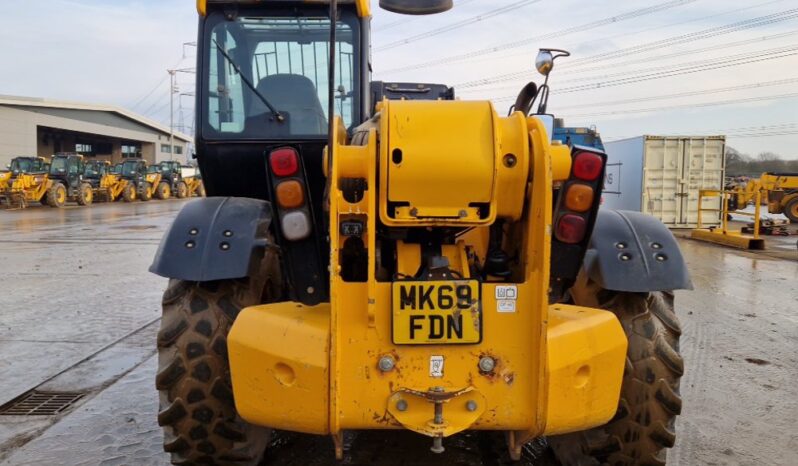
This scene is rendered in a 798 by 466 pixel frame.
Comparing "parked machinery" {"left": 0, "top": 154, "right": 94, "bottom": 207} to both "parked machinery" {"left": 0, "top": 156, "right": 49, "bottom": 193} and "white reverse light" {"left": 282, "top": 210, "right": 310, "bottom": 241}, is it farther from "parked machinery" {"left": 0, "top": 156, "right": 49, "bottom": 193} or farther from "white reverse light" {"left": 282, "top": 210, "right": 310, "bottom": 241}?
"white reverse light" {"left": 282, "top": 210, "right": 310, "bottom": 241}

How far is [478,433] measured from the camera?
12.7ft

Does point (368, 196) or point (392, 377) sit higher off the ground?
point (368, 196)

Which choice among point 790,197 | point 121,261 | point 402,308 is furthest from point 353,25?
point 790,197

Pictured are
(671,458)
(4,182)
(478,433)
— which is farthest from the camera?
(4,182)

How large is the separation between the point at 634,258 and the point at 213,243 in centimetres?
187

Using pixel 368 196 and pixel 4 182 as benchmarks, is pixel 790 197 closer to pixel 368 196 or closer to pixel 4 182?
pixel 368 196

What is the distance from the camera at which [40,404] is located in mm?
4410

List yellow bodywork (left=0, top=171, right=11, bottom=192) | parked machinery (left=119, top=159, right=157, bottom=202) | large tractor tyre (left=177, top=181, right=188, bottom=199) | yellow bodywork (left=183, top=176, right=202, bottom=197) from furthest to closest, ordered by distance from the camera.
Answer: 1. yellow bodywork (left=183, top=176, right=202, bottom=197)
2. large tractor tyre (left=177, top=181, right=188, bottom=199)
3. parked machinery (left=119, top=159, right=157, bottom=202)
4. yellow bodywork (left=0, top=171, right=11, bottom=192)

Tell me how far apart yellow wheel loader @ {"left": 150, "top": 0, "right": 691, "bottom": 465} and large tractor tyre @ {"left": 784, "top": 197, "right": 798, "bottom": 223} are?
68.5 feet

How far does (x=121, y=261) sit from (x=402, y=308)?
1017 cm

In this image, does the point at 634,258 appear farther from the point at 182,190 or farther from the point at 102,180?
the point at 182,190

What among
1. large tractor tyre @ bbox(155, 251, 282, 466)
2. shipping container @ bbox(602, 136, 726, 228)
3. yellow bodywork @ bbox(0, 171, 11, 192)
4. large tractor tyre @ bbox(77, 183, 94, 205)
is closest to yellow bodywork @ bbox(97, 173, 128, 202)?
large tractor tyre @ bbox(77, 183, 94, 205)

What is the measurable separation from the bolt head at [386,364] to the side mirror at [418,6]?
137 centimetres

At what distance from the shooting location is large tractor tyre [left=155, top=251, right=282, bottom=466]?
9.36ft
